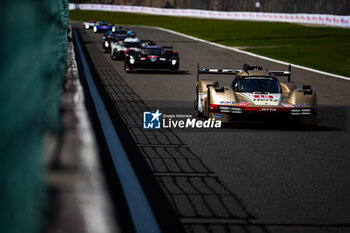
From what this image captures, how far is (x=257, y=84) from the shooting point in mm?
12180

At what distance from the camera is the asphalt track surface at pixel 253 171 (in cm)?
564

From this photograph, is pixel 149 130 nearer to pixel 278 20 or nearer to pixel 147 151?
pixel 147 151

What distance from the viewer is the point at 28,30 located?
4.66 feet

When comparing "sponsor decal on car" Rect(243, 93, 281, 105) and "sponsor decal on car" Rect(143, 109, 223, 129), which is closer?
"sponsor decal on car" Rect(143, 109, 223, 129)

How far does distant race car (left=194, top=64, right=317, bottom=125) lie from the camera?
11289mm

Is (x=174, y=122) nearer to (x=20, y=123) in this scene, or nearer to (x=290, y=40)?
(x=20, y=123)

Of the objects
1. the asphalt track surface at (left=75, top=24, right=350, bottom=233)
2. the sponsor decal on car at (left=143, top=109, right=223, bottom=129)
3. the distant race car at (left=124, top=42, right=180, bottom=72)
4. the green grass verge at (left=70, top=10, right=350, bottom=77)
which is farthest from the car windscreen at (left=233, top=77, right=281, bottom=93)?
the green grass verge at (left=70, top=10, right=350, bottom=77)

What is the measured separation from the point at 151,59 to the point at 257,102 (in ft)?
40.5

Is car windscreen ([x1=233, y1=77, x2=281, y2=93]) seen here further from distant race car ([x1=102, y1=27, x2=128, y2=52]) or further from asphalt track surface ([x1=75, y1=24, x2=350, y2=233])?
distant race car ([x1=102, y1=27, x2=128, y2=52])

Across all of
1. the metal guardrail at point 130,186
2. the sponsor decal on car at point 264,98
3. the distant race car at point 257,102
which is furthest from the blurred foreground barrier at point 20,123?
the sponsor decal on car at point 264,98

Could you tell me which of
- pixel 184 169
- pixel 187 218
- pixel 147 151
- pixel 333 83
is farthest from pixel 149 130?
pixel 333 83

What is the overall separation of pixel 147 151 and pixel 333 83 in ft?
46.7

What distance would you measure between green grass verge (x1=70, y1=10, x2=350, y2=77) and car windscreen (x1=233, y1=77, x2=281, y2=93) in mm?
14061

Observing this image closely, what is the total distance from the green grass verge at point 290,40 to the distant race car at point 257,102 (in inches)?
563
